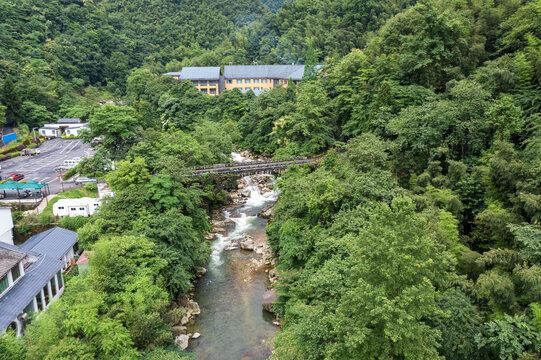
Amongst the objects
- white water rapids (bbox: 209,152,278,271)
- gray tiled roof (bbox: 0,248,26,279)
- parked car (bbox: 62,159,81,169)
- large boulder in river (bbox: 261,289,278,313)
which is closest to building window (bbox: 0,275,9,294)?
gray tiled roof (bbox: 0,248,26,279)

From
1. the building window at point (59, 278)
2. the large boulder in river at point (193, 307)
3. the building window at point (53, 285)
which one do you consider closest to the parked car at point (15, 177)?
the building window at point (59, 278)

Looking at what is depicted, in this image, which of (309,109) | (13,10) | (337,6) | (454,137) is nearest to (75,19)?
(13,10)

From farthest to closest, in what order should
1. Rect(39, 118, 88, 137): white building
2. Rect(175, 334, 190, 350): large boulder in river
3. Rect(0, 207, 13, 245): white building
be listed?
Rect(39, 118, 88, 137): white building
Rect(0, 207, 13, 245): white building
Rect(175, 334, 190, 350): large boulder in river

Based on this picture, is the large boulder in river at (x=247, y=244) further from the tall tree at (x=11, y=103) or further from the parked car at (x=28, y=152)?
the tall tree at (x=11, y=103)

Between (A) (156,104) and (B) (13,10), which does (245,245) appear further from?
(B) (13,10)

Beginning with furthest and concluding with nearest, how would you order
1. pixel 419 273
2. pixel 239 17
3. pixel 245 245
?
pixel 239 17 → pixel 245 245 → pixel 419 273

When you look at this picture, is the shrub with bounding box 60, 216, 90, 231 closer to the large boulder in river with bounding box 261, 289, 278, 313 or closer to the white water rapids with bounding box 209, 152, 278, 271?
the white water rapids with bounding box 209, 152, 278, 271

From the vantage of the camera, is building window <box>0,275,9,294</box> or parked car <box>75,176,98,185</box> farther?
parked car <box>75,176,98,185</box>
